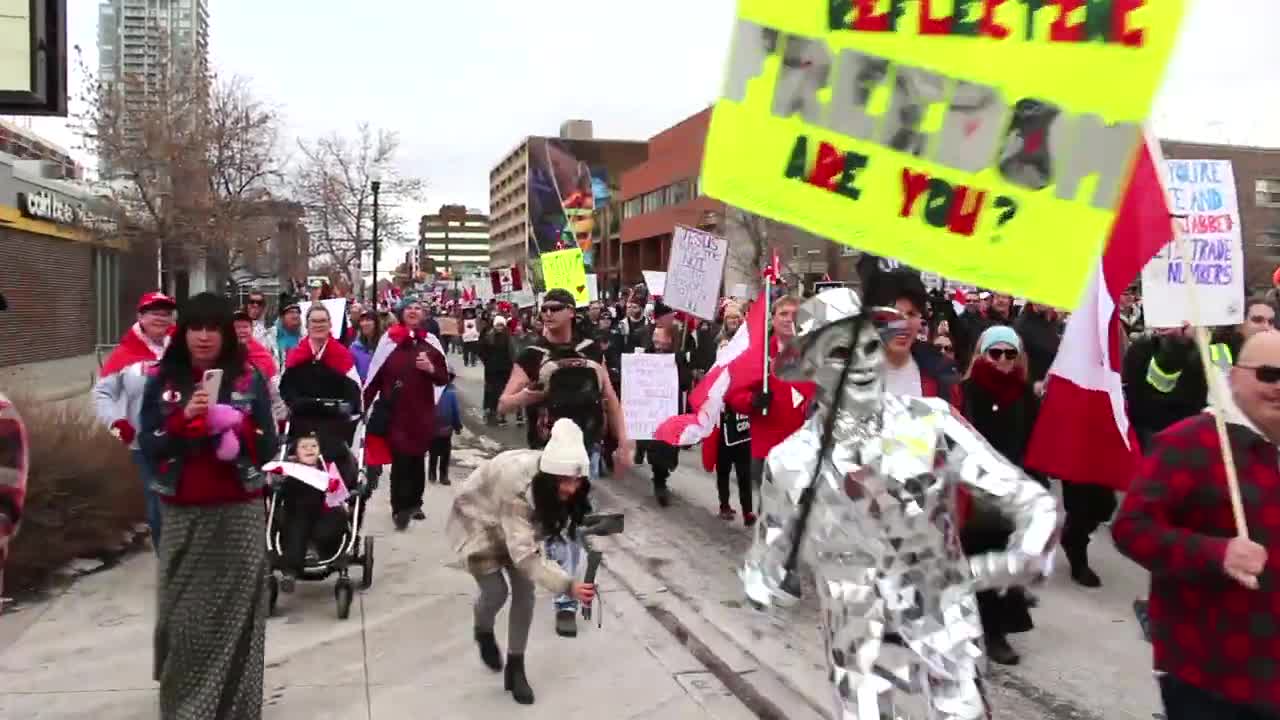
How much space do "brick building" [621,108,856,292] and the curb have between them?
3394 cm

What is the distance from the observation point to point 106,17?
8556 centimetres

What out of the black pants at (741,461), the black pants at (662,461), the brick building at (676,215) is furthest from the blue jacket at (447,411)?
the brick building at (676,215)

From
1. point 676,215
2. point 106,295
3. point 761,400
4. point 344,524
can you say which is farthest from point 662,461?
point 676,215

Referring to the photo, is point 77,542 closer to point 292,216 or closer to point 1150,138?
point 1150,138

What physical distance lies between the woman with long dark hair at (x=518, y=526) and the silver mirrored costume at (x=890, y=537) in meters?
1.63

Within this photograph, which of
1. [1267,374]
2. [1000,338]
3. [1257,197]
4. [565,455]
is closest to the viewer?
[1267,374]

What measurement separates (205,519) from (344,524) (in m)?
2.26

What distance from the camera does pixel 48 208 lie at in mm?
28828

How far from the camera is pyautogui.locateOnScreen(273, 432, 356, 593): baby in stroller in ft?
21.0

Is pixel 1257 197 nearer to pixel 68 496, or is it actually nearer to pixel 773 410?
pixel 773 410

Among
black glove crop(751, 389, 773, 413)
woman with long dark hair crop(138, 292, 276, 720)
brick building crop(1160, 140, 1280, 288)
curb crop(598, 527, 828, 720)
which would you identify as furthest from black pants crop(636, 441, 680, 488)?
brick building crop(1160, 140, 1280, 288)

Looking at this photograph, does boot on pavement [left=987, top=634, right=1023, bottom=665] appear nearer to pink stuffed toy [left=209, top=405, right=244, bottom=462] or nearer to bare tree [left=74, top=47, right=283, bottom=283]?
pink stuffed toy [left=209, top=405, right=244, bottom=462]

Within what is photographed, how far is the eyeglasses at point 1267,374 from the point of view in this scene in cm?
278

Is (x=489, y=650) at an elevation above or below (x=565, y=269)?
below
